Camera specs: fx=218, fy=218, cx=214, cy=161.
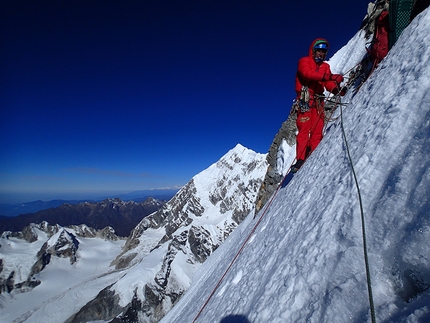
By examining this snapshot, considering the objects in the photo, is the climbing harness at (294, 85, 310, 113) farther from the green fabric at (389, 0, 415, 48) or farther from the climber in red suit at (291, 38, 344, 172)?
the green fabric at (389, 0, 415, 48)

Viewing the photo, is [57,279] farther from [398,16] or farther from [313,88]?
[398,16]

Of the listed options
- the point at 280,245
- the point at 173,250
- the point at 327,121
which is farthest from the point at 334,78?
the point at 173,250

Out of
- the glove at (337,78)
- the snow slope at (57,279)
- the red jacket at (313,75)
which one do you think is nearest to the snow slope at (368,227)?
the glove at (337,78)

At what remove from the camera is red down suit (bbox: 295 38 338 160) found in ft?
19.2

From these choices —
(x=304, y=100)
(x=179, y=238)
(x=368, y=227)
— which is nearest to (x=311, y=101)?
(x=304, y=100)

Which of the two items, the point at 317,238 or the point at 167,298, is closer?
the point at 317,238

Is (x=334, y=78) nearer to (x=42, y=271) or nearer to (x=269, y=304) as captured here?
(x=269, y=304)

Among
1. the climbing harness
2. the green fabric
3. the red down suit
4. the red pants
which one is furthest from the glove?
the green fabric

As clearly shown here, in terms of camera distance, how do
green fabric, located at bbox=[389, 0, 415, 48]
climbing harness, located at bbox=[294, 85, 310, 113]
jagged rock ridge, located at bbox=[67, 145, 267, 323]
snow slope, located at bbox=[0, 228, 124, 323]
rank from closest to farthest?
green fabric, located at bbox=[389, 0, 415, 48]
climbing harness, located at bbox=[294, 85, 310, 113]
jagged rock ridge, located at bbox=[67, 145, 267, 323]
snow slope, located at bbox=[0, 228, 124, 323]

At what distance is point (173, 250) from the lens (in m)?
74.7

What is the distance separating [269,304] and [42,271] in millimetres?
125372

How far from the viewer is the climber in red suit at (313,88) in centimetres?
578

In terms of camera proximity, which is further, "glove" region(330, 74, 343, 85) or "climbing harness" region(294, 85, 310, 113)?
"climbing harness" region(294, 85, 310, 113)

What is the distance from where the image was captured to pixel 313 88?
243 inches
